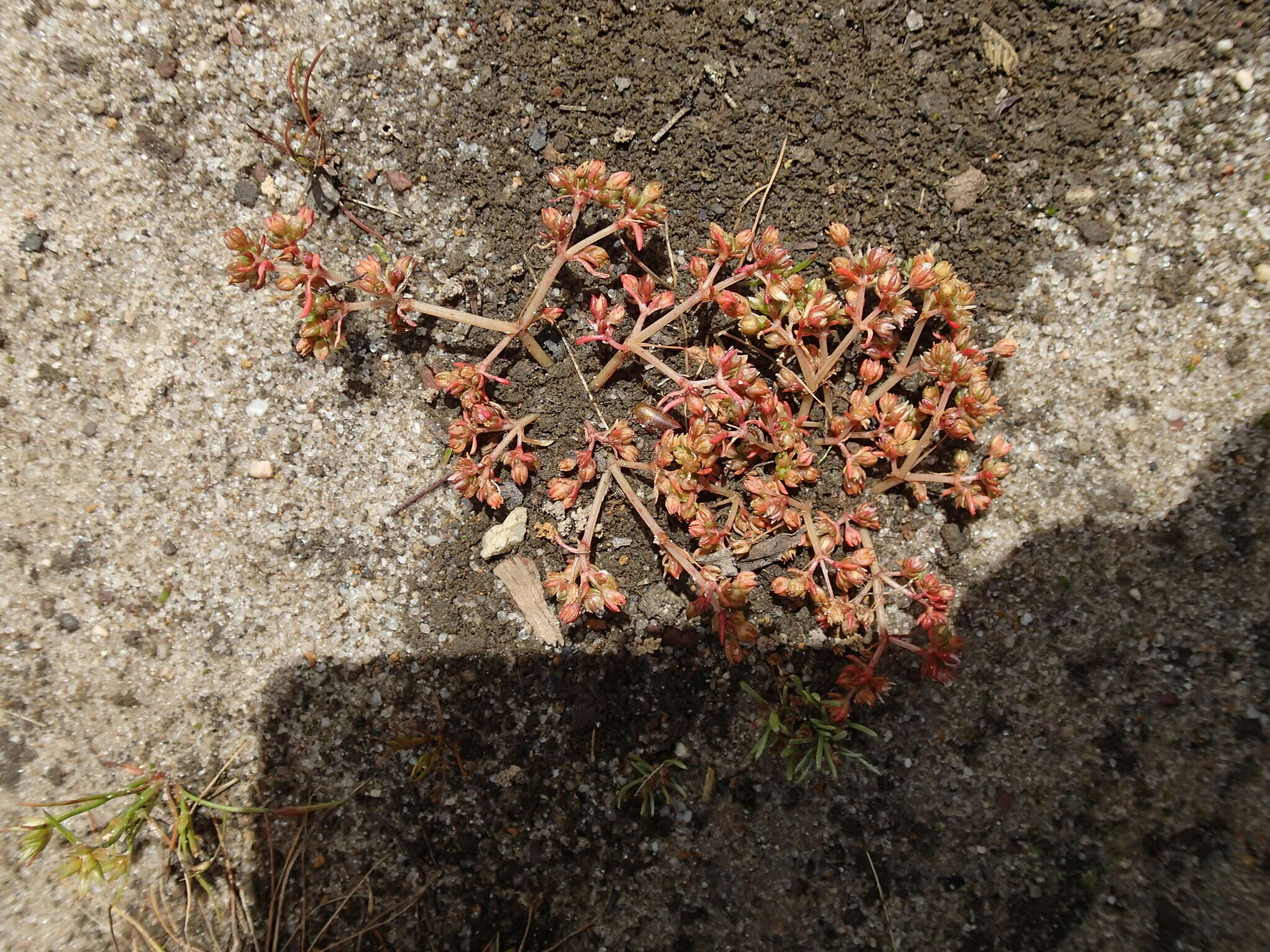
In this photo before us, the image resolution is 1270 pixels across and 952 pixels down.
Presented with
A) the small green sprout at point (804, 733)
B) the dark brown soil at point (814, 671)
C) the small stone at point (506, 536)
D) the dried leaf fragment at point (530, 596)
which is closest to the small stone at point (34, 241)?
the dark brown soil at point (814, 671)

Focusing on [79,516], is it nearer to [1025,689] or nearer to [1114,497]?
[1025,689]

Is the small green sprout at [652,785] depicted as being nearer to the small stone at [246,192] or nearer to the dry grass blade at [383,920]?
the dry grass blade at [383,920]

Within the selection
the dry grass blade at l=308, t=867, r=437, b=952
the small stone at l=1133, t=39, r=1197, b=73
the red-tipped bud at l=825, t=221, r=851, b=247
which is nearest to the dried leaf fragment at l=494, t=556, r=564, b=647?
the dry grass blade at l=308, t=867, r=437, b=952

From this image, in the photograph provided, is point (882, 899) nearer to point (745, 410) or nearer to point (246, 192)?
point (745, 410)

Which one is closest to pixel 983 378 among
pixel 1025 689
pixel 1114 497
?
pixel 1114 497

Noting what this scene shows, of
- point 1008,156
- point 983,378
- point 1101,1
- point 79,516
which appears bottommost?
point 79,516

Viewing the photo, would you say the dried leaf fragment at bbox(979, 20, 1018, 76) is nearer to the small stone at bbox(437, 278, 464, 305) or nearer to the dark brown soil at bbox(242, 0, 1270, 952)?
the dark brown soil at bbox(242, 0, 1270, 952)
